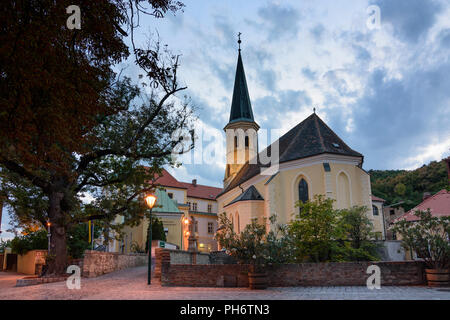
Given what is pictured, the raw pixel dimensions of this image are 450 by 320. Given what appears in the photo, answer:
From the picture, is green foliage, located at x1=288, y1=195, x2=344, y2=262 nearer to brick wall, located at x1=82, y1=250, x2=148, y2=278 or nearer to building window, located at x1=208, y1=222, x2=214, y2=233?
brick wall, located at x1=82, y1=250, x2=148, y2=278

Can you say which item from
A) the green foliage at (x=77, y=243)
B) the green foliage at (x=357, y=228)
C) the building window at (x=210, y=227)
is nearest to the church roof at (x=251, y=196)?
the green foliage at (x=357, y=228)

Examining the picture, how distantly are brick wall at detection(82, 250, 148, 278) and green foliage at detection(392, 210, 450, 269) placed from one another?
1337cm

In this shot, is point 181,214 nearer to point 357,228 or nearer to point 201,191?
point 201,191

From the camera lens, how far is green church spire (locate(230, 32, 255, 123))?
49156 millimetres

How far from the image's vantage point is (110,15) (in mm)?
7414

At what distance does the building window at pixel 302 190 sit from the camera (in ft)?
94.6

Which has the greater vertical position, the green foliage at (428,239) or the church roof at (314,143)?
the church roof at (314,143)

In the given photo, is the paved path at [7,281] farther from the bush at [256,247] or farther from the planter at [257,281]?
the planter at [257,281]

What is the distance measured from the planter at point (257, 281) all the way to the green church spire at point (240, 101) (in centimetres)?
3708

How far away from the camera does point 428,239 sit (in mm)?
13102

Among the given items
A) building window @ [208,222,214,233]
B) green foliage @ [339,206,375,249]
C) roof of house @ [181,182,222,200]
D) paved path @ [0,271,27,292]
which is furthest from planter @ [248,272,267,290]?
roof of house @ [181,182,222,200]

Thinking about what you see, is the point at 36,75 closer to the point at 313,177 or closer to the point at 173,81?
the point at 173,81

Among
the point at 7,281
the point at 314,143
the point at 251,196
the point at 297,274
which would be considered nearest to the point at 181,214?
the point at 251,196

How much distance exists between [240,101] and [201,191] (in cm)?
2072
